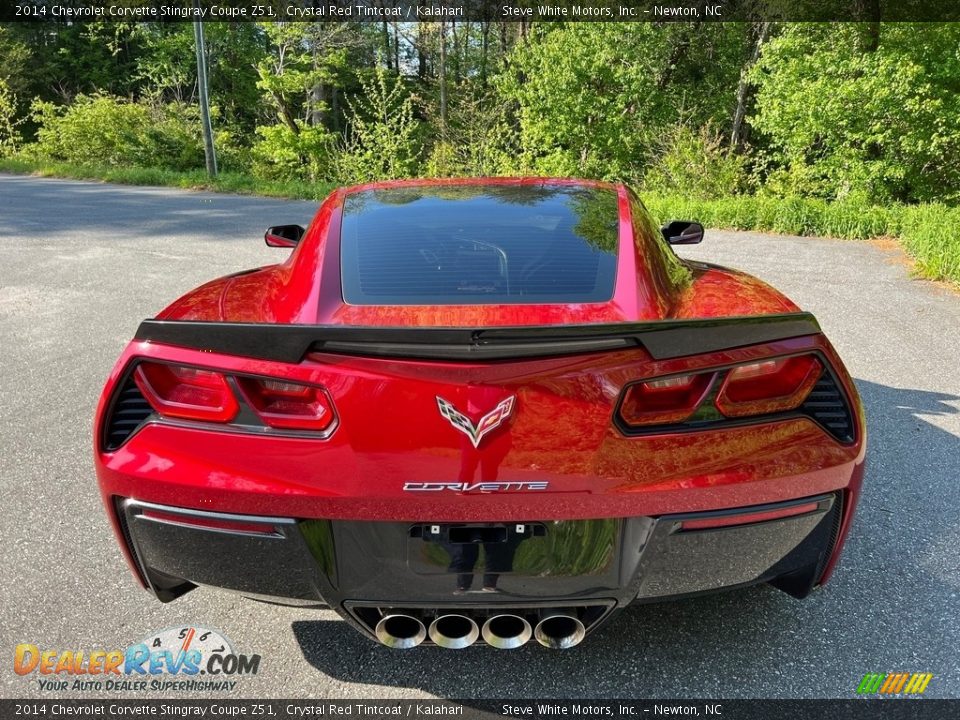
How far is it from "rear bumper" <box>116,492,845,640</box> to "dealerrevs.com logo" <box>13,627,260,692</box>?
490mm

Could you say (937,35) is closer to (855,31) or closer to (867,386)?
(855,31)

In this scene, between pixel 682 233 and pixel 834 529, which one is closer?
pixel 834 529

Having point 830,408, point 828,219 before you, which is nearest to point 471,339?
point 830,408

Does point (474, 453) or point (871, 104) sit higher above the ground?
point (871, 104)

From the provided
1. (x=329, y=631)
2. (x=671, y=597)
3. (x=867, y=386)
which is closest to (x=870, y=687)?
(x=671, y=597)

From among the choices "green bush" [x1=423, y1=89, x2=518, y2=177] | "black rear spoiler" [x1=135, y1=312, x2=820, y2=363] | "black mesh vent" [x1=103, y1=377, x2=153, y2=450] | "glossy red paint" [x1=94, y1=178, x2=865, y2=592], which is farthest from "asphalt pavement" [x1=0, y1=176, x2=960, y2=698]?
"green bush" [x1=423, y1=89, x2=518, y2=177]

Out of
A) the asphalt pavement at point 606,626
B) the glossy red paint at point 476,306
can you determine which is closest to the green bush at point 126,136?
the asphalt pavement at point 606,626

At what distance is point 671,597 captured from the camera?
65.7 inches

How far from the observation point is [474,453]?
1.47 m

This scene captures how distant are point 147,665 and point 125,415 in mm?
822

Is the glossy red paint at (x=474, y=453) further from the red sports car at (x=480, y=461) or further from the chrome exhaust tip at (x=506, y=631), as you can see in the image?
the chrome exhaust tip at (x=506, y=631)

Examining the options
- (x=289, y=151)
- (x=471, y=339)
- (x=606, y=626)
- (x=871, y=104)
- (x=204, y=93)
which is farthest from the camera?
(x=289, y=151)

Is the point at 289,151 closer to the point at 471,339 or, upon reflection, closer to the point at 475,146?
the point at 475,146

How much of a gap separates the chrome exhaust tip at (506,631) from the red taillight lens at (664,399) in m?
0.58
